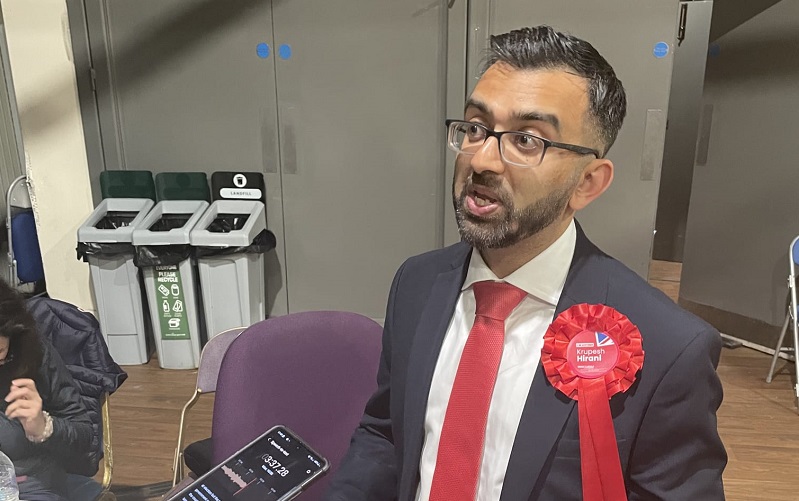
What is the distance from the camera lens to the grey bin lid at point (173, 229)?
2.98 metres

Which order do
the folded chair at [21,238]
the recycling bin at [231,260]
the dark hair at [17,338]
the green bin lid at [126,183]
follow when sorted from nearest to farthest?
the dark hair at [17,338]
the folded chair at [21,238]
the recycling bin at [231,260]
the green bin lid at [126,183]

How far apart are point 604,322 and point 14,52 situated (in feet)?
10.0

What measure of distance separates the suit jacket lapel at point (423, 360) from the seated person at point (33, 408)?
712 millimetres

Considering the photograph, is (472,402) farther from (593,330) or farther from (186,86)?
(186,86)

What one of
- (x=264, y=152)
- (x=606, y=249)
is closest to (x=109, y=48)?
(x=264, y=152)

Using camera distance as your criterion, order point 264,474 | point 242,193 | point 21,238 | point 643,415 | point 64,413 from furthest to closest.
Answer: point 242,193 < point 21,238 < point 64,413 < point 264,474 < point 643,415

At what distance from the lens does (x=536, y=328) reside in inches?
42.2

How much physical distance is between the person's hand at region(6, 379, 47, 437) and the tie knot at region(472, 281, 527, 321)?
86 centimetres

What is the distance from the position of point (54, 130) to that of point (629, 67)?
9.01 feet

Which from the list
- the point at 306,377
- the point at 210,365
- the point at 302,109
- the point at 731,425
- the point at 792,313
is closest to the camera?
the point at 306,377

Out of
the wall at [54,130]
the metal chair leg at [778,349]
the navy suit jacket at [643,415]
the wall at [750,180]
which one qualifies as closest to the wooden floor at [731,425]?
the metal chair leg at [778,349]

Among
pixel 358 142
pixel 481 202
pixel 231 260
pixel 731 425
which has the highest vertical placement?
pixel 481 202

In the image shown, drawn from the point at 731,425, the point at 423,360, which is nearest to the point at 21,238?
the point at 423,360

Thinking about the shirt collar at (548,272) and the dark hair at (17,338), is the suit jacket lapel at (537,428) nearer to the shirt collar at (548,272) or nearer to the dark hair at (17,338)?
the shirt collar at (548,272)
